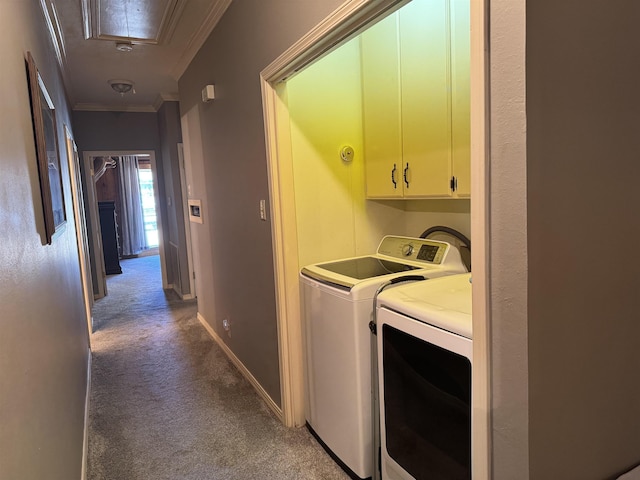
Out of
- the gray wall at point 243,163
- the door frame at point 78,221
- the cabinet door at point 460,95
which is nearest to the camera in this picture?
the cabinet door at point 460,95

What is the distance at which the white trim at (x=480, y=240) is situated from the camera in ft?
3.02

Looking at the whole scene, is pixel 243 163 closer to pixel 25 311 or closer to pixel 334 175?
pixel 334 175

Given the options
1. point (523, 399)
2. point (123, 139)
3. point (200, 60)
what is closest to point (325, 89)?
point (200, 60)

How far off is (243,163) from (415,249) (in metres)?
1.15

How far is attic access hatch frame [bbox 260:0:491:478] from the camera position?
938 mm

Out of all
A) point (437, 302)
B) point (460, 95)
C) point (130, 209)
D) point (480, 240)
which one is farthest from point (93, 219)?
point (480, 240)

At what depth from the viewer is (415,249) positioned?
2217 mm

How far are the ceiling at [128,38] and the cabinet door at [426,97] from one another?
47.6 inches

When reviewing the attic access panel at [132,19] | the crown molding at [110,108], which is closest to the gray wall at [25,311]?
the attic access panel at [132,19]

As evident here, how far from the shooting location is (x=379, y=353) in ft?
5.47

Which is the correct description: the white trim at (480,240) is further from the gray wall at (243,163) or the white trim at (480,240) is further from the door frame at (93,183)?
the door frame at (93,183)

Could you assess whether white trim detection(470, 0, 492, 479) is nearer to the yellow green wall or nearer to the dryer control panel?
the dryer control panel
